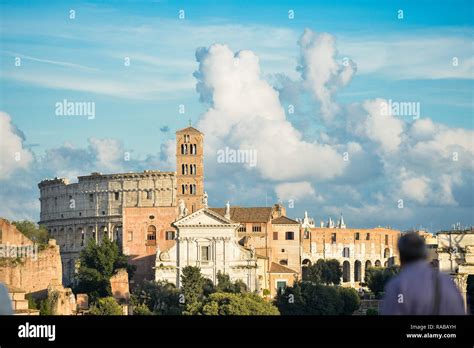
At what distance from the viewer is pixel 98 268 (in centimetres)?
8425

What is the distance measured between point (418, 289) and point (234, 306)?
5524 centimetres

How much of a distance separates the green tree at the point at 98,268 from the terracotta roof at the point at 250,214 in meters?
9.53

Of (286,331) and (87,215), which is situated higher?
(87,215)

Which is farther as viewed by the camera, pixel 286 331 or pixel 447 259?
pixel 447 259

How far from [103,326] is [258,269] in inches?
2694

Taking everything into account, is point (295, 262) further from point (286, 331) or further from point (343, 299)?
point (286, 331)

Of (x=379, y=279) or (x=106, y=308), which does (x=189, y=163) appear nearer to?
(x=379, y=279)

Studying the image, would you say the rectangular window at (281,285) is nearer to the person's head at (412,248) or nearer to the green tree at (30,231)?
the green tree at (30,231)

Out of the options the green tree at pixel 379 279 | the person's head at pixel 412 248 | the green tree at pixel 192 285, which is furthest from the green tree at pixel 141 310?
the person's head at pixel 412 248

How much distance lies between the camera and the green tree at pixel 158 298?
72375 mm

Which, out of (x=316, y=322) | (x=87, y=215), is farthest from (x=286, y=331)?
(x=87, y=215)

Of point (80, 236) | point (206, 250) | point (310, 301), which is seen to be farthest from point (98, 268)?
point (80, 236)

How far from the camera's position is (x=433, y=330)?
14.0 metres

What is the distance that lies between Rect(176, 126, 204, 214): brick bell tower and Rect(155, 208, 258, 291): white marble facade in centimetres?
939
